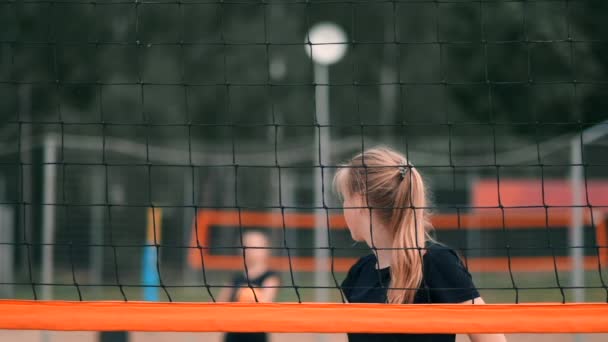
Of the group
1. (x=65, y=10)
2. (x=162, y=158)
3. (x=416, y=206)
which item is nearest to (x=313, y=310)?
(x=416, y=206)

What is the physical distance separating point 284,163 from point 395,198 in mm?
13882

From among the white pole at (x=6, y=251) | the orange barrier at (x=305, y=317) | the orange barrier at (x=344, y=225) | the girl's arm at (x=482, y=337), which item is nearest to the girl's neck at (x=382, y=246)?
the orange barrier at (x=305, y=317)

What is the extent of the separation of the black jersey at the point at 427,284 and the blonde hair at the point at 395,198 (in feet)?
0.14

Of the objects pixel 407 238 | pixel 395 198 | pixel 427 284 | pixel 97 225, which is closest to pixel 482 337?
pixel 427 284

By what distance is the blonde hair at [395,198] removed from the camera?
117 inches

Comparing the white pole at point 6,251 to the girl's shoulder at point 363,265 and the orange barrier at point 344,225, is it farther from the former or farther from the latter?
the girl's shoulder at point 363,265

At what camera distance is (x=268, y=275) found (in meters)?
6.55

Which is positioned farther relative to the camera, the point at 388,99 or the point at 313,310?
the point at 388,99

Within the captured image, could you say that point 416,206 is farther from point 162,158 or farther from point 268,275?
point 162,158

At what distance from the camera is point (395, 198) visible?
3.09m

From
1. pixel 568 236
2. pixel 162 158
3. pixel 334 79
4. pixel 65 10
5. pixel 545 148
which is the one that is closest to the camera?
pixel 568 236

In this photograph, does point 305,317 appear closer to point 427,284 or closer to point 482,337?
point 427,284

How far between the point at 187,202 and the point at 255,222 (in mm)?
1693

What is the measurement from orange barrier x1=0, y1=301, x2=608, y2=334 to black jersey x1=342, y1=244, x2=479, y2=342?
0.05m
